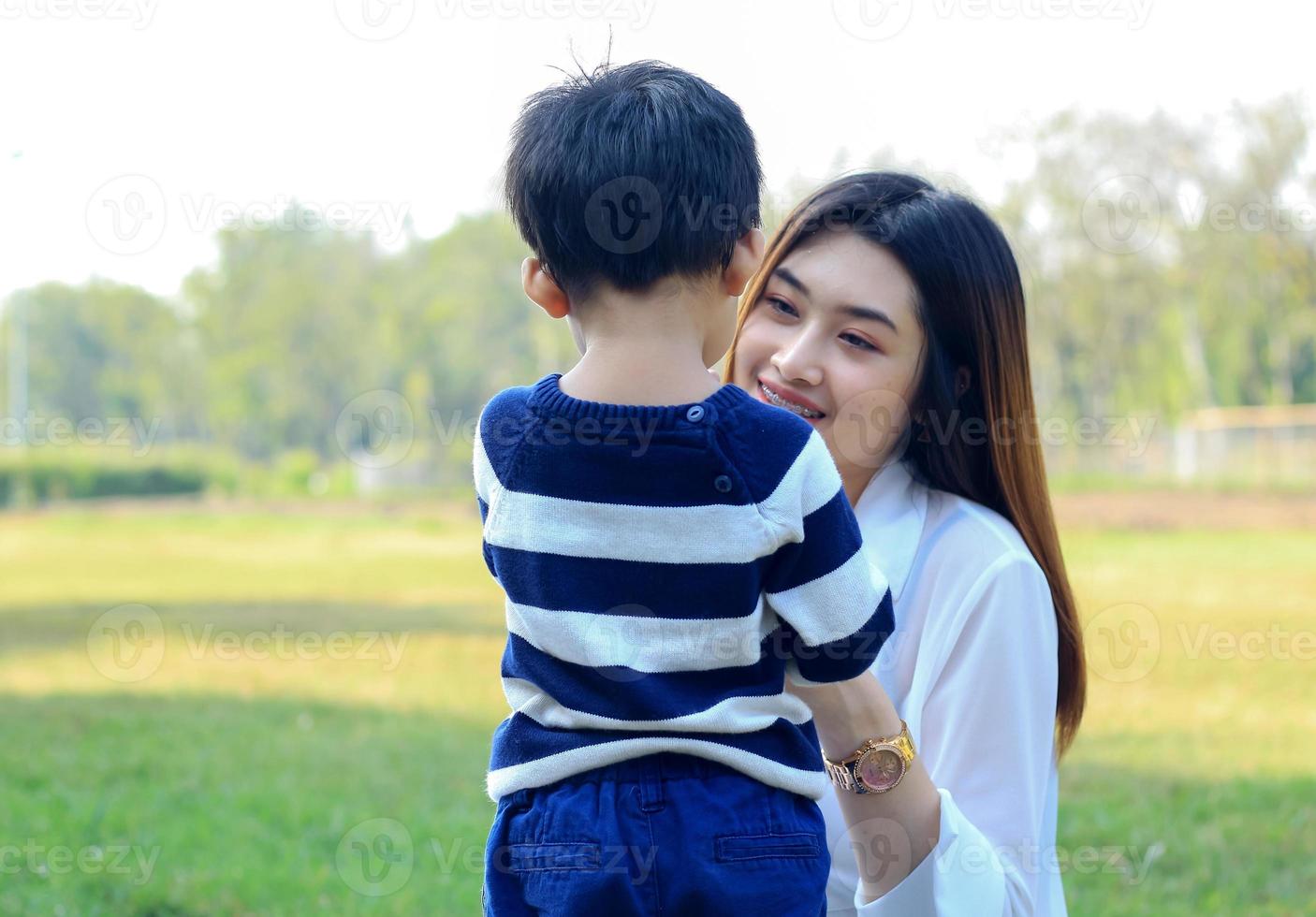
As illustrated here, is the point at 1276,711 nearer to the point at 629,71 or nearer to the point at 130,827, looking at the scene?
the point at 130,827

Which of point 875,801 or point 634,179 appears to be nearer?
point 634,179

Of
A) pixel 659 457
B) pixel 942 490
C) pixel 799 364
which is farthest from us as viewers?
pixel 942 490

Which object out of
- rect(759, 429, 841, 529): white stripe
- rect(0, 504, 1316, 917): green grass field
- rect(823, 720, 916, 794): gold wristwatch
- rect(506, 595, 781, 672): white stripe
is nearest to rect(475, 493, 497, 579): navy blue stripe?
rect(506, 595, 781, 672): white stripe

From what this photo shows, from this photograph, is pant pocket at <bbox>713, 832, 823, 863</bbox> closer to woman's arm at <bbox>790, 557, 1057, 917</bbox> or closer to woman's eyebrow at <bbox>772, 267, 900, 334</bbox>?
woman's arm at <bbox>790, 557, 1057, 917</bbox>

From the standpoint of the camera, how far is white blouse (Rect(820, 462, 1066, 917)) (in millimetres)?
1733

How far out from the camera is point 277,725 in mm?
6707

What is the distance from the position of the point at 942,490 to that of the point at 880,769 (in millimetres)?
704

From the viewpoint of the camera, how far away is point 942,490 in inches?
81.7

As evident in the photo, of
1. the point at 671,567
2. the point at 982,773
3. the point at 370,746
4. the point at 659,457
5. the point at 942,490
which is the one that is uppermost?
the point at 659,457

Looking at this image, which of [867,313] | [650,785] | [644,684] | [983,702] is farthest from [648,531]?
[867,313]

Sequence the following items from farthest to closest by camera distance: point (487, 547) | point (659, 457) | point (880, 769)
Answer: point (880, 769) → point (487, 547) → point (659, 457)

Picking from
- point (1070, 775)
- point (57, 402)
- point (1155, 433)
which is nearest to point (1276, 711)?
point (1070, 775)

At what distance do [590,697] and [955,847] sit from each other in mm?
597

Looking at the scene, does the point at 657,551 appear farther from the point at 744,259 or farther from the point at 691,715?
the point at 744,259
